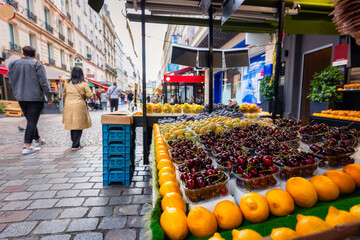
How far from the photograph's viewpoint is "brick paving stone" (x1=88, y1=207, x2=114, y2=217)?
229 centimetres

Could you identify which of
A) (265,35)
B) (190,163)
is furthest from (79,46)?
(190,163)

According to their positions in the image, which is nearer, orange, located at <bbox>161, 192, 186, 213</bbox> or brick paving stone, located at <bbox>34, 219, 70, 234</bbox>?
orange, located at <bbox>161, 192, 186, 213</bbox>

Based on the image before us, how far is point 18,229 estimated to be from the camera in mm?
2041

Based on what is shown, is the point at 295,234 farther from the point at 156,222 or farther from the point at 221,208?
the point at 156,222

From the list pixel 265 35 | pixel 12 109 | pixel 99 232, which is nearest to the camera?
pixel 99 232

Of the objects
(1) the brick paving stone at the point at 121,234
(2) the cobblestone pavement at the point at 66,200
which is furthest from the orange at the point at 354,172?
(1) the brick paving stone at the point at 121,234

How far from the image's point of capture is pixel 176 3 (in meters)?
2.84

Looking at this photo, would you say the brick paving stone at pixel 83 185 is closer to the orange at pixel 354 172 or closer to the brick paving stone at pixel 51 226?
the brick paving stone at pixel 51 226

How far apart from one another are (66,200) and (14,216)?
0.54 meters

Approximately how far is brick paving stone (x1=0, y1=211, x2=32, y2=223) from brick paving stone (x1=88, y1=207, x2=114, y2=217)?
75 centimetres

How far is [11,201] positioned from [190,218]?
2941mm

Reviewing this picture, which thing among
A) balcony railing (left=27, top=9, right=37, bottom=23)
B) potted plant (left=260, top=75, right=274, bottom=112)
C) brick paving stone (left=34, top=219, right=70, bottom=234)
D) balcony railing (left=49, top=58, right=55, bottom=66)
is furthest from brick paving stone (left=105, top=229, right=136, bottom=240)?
balcony railing (left=49, top=58, right=55, bottom=66)

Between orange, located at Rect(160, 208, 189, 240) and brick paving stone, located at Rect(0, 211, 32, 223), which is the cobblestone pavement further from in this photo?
orange, located at Rect(160, 208, 189, 240)

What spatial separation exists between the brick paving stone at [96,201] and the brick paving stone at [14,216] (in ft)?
2.11
